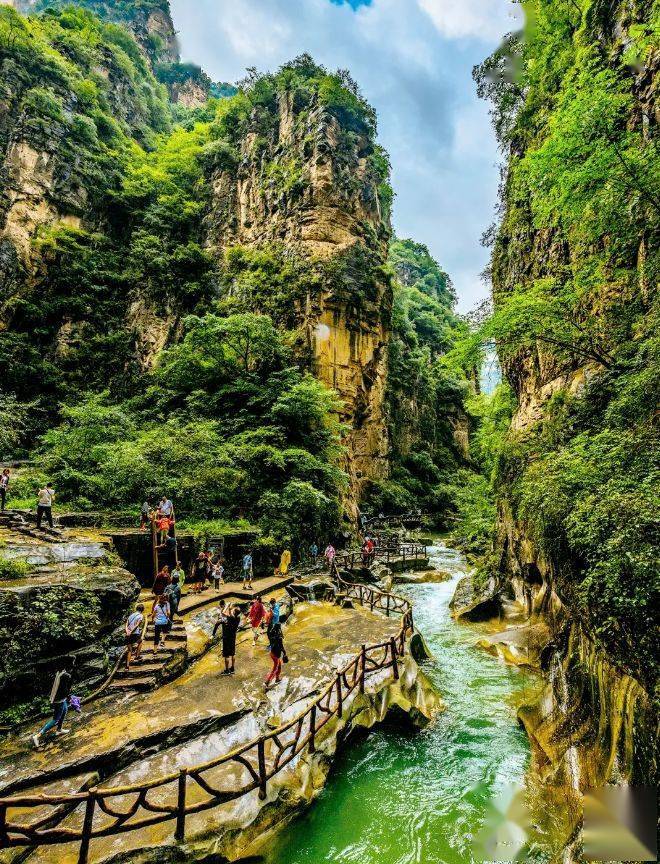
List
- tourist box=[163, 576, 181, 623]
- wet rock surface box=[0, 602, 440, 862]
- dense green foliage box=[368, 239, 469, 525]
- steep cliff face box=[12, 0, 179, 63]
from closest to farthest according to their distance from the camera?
wet rock surface box=[0, 602, 440, 862] → tourist box=[163, 576, 181, 623] → dense green foliage box=[368, 239, 469, 525] → steep cliff face box=[12, 0, 179, 63]

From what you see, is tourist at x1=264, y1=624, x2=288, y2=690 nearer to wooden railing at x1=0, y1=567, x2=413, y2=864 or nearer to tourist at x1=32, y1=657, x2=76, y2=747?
wooden railing at x1=0, y1=567, x2=413, y2=864

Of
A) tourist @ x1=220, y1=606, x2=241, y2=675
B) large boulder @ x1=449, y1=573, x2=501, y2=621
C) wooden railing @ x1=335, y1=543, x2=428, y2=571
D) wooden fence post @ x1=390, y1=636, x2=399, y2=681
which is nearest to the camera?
tourist @ x1=220, y1=606, x2=241, y2=675

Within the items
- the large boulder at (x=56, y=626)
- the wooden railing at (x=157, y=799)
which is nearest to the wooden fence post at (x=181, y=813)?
the wooden railing at (x=157, y=799)

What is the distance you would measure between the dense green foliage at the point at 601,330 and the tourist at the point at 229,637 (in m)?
6.86

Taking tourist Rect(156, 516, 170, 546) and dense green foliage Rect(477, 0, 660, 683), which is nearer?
dense green foliage Rect(477, 0, 660, 683)

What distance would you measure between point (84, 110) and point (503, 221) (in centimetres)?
3583

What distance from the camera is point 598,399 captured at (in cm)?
925

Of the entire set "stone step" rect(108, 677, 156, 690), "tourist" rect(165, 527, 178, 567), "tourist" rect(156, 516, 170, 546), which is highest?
"tourist" rect(156, 516, 170, 546)

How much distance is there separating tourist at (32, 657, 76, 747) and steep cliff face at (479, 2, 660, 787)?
28.1 feet

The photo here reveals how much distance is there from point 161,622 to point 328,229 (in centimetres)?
2610

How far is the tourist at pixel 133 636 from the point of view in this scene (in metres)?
8.25

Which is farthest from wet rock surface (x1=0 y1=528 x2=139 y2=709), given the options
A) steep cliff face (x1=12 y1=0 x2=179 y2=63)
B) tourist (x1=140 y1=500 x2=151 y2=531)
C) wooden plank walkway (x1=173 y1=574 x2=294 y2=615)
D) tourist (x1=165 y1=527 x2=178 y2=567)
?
steep cliff face (x1=12 y1=0 x2=179 y2=63)

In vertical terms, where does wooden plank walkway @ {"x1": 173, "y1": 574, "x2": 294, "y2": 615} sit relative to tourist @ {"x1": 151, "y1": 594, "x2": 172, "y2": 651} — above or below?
below

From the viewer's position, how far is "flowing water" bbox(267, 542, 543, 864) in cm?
590
